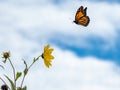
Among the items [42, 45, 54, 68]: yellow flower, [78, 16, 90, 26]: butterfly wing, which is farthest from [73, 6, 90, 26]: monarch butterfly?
[42, 45, 54, 68]: yellow flower

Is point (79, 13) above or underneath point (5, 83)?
above

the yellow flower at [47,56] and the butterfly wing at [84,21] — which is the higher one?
the butterfly wing at [84,21]

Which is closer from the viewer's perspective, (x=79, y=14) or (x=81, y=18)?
(x=81, y=18)

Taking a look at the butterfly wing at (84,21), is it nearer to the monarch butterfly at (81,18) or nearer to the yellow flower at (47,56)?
the monarch butterfly at (81,18)

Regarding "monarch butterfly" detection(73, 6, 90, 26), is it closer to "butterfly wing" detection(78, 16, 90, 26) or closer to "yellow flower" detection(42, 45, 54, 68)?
"butterfly wing" detection(78, 16, 90, 26)

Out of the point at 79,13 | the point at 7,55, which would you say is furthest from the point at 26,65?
the point at 79,13

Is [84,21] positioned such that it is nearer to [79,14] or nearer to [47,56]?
[79,14]

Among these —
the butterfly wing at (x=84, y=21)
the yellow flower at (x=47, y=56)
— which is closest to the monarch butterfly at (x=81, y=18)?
the butterfly wing at (x=84, y=21)

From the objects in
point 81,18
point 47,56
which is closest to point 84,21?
point 81,18

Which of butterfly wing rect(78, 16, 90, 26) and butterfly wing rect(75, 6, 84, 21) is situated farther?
butterfly wing rect(75, 6, 84, 21)

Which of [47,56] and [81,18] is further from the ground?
[81,18]

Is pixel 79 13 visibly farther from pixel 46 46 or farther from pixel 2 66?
pixel 2 66
